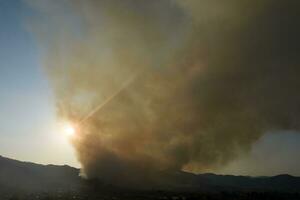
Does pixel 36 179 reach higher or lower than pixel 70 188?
higher

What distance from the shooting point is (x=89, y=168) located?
418 ft

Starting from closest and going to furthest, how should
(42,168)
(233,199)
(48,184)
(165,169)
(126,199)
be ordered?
1. (126,199)
2. (233,199)
3. (48,184)
4. (165,169)
5. (42,168)

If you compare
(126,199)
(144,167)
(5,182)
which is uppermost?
(144,167)

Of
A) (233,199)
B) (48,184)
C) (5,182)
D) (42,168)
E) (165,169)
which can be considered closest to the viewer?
(233,199)

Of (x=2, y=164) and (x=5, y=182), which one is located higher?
(x=2, y=164)

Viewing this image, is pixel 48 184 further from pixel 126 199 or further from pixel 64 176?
pixel 126 199

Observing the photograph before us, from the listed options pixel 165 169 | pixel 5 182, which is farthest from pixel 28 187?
pixel 165 169

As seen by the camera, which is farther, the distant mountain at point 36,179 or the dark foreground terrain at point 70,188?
the distant mountain at point 36,179

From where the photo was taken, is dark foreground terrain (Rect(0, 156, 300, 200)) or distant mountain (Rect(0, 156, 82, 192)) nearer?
dark foreground terrain (Rect(0, 156, 300, 200))

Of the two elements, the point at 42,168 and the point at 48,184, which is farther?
the point at 42,168

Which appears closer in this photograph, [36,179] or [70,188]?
[70,188]

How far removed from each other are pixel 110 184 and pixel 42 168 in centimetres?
5979

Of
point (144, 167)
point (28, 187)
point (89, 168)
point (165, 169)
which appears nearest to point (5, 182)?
point (28, 187)

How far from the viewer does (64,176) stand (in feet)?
505
